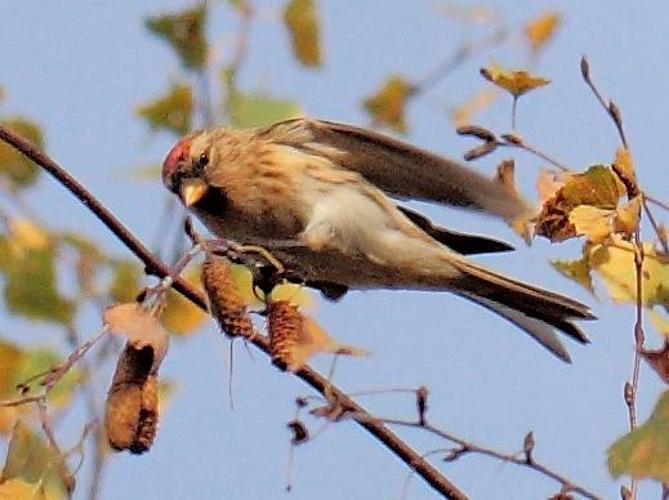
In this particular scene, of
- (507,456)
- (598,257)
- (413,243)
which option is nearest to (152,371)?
(507,456)

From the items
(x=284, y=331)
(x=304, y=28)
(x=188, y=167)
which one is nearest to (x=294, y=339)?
(x=284, y=331)

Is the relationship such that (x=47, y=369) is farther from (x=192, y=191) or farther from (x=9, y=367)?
(x=192, y=191)

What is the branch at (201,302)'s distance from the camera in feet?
3.18

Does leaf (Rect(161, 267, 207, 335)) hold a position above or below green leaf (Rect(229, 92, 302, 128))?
below

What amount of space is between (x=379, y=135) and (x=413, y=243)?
216mm

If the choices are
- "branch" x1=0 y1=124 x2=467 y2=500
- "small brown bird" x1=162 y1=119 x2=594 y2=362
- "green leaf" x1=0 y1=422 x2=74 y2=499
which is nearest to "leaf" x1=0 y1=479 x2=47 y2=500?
"green leaf" x1=0 y1=422 x2=74 y2=499

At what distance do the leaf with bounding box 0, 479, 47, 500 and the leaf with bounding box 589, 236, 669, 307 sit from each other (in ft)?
1.43

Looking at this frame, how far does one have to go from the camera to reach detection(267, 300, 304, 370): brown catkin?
996mm

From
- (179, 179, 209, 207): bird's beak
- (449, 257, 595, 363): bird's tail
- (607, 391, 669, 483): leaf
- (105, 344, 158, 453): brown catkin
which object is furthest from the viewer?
(179, 179, 209, 207): bird's beak

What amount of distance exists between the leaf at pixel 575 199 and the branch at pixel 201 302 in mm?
201

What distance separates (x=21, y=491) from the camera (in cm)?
98

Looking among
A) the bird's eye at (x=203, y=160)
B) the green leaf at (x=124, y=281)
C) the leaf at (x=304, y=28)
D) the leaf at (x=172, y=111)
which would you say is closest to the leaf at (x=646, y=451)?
the green leaf at (x=124, y=281)

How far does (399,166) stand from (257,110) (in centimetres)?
33

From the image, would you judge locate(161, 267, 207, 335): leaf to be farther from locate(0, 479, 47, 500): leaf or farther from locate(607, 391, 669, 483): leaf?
locate(607, 391, 669, 483): leaf
